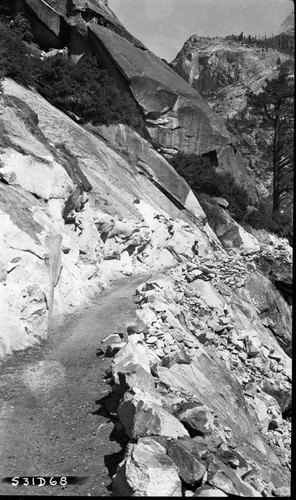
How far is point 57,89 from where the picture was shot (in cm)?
2264

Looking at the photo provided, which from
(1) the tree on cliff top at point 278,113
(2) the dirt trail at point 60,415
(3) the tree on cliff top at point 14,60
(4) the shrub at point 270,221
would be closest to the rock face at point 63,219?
(2) the dirt trail at point 60,415

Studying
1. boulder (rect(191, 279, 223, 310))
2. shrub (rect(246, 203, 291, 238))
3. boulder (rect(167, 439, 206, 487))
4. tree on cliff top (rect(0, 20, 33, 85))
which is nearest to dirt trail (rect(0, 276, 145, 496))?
boulder (rect(167, 439, 206, 487))

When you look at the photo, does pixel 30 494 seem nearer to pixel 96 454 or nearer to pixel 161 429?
pixel 96 454

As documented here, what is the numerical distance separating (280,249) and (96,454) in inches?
933

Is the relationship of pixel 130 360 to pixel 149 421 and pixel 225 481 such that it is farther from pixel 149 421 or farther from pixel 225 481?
pixel 225 481

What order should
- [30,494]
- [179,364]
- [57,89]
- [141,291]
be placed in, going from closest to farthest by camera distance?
1. [30,494]
2. [179,364]
3. [141,291]
4. [57,89]

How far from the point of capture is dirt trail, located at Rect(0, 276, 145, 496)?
18.7ft

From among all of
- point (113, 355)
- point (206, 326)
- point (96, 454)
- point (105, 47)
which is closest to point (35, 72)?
point (105, 47)

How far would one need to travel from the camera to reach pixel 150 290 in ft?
39.8

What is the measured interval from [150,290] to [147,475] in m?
7.35

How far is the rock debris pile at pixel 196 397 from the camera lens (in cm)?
509

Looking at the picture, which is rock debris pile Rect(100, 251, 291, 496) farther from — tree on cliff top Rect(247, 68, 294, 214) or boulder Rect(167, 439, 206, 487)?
tree on cliff top Rect(247, 68, 294, 214)

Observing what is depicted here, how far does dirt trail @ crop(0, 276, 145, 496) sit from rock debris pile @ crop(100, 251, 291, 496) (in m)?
0.42

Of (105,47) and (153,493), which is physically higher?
(105,47)
